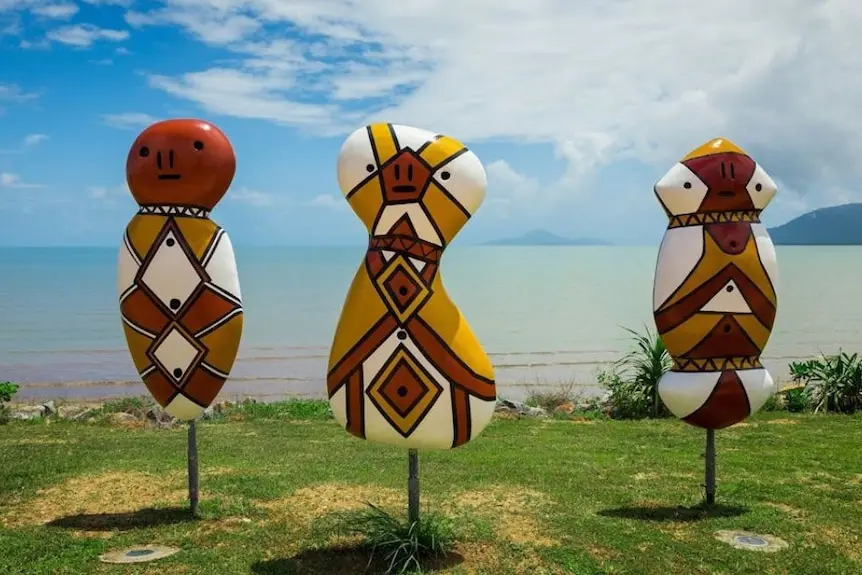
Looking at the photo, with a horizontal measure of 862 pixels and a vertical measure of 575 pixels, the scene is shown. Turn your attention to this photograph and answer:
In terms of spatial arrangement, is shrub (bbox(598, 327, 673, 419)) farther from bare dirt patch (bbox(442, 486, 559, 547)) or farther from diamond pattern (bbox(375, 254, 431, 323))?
diamond pattern (bbox(375, 254, 431, 323))

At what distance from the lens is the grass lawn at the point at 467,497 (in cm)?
638

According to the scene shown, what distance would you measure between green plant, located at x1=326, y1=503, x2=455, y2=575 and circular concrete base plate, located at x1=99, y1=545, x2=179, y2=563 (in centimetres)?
141

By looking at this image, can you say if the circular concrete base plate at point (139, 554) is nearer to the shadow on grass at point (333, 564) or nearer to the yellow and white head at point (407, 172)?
the shadow on grass at point (333, 564)

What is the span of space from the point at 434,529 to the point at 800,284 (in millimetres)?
55593

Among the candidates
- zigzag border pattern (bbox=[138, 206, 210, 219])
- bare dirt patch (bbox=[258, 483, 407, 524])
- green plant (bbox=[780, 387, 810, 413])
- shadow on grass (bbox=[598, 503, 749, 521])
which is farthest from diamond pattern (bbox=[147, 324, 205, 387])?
green plant (bbox=[780, 387, 810, 413])

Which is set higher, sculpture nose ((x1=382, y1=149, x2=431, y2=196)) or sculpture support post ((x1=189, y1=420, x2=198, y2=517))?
sculpture nose ((x1=382, y1=149, x2=431, y2=196))

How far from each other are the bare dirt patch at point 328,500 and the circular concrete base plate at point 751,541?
2.77 m

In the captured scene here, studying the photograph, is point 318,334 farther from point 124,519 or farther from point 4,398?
point 124,519

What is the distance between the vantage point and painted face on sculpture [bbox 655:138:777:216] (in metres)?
7.46

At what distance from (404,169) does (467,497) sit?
141 inches

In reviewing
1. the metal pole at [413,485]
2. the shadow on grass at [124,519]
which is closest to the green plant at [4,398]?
the shadow on grass at [124,519]

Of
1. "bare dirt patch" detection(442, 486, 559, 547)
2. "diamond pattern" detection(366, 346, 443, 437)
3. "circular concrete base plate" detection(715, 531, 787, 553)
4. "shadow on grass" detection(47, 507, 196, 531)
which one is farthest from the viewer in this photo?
"shadow on grass" detection(47, 507, 196, 531)

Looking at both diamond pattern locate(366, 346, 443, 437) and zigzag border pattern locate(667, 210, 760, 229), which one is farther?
zigzag border pattern locate(667, 210, 760, 229)

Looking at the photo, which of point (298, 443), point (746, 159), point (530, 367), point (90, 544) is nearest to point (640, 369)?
point (298, 443)
